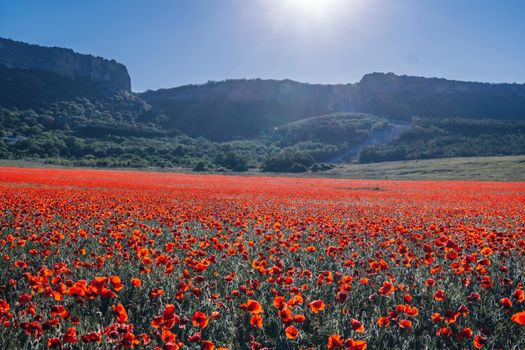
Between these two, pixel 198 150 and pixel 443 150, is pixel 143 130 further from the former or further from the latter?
pixel 443 150

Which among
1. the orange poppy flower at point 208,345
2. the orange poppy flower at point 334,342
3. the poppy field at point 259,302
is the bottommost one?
the poppy field at point 259,302

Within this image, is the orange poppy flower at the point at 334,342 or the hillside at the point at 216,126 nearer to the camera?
the orange poppy flower at the point at 334,342

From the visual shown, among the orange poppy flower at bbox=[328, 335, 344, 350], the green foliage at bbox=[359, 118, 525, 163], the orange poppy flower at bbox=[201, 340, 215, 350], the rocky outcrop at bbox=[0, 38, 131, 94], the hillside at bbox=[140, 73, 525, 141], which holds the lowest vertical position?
the orange poppy flower at bbox=[328, 335, 344, 350]

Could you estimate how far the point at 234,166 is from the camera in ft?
316

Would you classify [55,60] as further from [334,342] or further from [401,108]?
[334,342]

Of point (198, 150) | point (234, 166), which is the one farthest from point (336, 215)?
point (198, 150)

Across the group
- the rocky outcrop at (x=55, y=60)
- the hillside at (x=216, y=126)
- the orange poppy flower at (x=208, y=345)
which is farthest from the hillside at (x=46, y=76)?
the orange poppy flower at (x=208, y=345)

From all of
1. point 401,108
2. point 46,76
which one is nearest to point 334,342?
point 46,76

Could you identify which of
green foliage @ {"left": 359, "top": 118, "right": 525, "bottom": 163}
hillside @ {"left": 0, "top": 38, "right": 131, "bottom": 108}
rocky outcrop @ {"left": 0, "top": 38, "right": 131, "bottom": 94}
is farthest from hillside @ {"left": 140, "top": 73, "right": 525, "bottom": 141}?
green foliage @ {"left": 359, "top": 118, "right": 525, "bottom": 163}

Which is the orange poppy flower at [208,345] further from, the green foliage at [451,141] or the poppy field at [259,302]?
the green foliage at [451,141]

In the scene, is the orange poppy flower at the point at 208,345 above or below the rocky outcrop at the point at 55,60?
below

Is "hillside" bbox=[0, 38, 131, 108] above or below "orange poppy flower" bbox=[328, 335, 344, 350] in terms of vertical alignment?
above

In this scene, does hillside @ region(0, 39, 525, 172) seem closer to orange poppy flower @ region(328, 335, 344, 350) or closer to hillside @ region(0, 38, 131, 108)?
hillside @ region(0, 38, 131, 108)

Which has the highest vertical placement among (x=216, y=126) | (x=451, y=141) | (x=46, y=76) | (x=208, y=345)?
(x=46, y=76)
